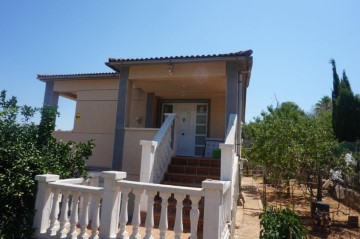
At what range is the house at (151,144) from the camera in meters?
3.94

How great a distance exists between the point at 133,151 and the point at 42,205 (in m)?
4.29

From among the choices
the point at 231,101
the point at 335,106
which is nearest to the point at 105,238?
the point at 231,101

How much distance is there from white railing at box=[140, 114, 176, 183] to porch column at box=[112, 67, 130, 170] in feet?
5.28

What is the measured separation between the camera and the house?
3.94 meters

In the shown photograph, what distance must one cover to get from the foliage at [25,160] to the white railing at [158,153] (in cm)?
144

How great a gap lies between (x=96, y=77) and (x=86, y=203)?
8083mm

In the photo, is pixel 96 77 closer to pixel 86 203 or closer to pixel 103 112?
pixel 103 112

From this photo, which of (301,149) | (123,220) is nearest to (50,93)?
(123,220)

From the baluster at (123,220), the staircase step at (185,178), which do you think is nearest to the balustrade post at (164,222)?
the baluster at (123,220)

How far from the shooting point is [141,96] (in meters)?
11.8

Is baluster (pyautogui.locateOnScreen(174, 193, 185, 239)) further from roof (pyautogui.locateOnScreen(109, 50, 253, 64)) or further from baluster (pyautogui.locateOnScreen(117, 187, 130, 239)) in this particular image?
roof (pyautogui.locateOnScreen(109, 50, 253, 64))

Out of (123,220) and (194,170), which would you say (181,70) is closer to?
(194,170)

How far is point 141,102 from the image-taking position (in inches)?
466

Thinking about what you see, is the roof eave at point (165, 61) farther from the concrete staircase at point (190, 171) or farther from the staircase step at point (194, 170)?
the staircase step at point (194, 170)
